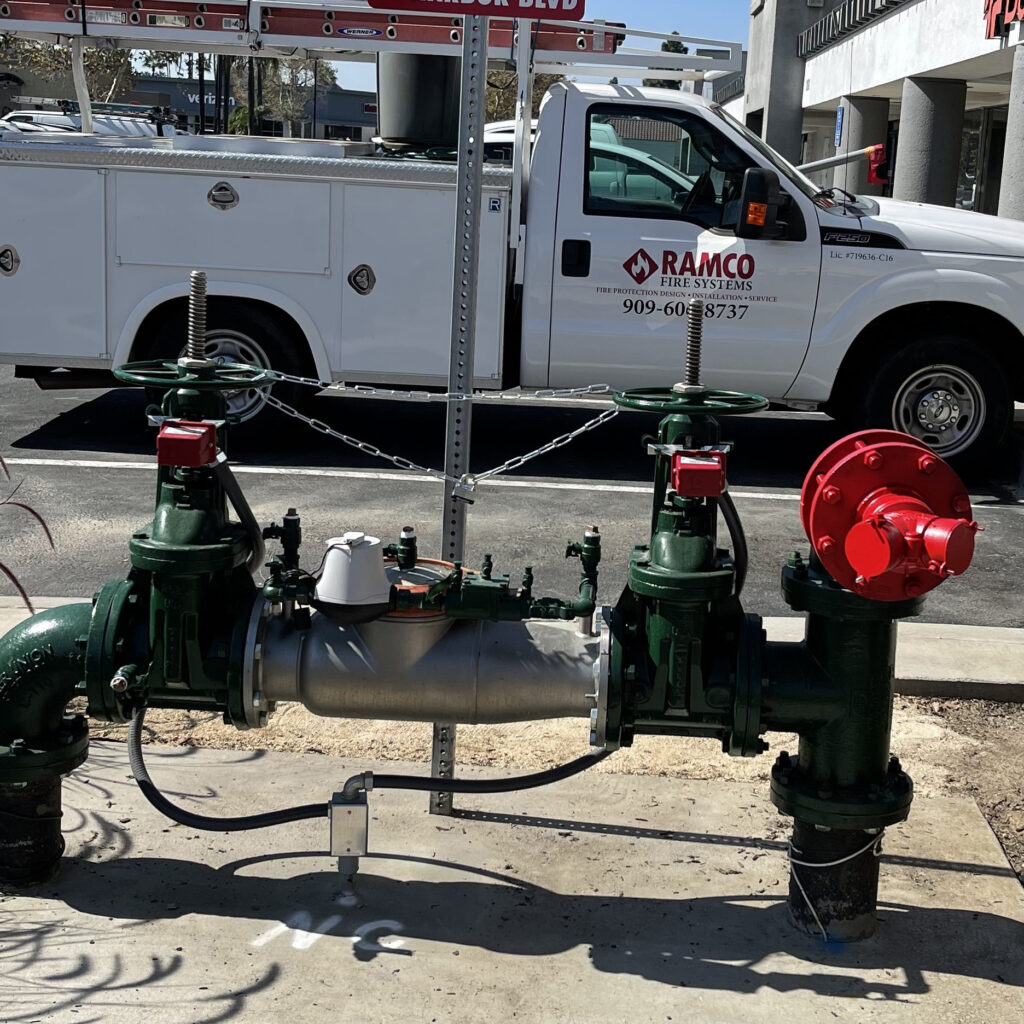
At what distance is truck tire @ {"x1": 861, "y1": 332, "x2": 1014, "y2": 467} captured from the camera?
822cm

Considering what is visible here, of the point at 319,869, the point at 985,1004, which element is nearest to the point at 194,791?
the point at 319,869

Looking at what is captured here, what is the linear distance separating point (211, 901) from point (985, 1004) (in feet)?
5.94

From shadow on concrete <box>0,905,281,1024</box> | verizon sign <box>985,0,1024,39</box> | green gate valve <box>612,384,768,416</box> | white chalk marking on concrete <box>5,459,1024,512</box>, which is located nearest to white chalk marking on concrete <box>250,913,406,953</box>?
shadow on concrete <box>0,905,281,1024</box>

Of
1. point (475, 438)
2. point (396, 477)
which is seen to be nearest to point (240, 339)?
point (396, 477)

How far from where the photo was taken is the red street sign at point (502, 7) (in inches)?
135

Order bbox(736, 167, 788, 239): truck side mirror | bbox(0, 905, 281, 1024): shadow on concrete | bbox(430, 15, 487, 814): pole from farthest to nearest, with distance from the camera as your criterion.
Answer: bbox(736, 167, 788, 239): truck side mirror → bbox(430, 15, 487, 814): pole → bbox(0, 905, 281, 1024): shadow on concrete

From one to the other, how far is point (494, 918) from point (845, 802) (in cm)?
89

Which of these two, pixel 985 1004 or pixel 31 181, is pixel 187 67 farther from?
pixel 985 1004

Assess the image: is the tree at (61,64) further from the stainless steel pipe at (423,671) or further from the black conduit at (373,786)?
the stainless steel pipe at (423,671)

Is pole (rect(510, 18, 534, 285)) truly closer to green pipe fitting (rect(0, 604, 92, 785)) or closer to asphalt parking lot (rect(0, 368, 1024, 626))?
asphalt parking lot (rect(0, 368, 1024, 626))

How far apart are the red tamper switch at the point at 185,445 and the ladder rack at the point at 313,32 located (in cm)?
556

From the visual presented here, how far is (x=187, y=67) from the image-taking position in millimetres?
38125

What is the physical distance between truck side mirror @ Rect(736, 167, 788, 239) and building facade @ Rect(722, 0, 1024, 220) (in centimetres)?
725

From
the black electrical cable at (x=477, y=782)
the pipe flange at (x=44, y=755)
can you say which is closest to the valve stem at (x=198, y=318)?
the pipe flange at (x=44, y=755)
